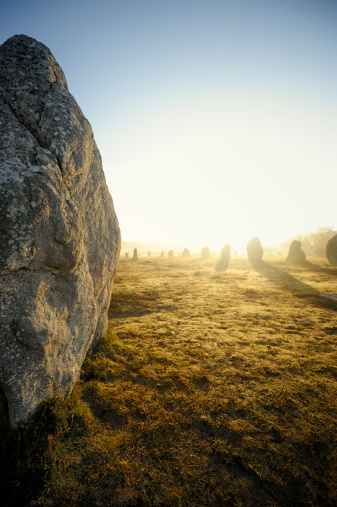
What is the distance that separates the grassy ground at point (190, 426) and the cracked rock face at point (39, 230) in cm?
75

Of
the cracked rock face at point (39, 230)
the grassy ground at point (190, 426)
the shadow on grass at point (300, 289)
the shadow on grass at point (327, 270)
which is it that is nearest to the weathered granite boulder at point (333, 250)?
A: the shadow on grass at point (327, 270)

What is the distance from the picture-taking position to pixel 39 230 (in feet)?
11.5

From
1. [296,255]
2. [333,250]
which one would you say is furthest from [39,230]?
[296,255]

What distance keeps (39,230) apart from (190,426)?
4.63 m

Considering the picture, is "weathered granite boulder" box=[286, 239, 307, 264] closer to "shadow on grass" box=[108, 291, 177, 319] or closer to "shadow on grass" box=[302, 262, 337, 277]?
"shadow on grass" box=[302, 262, 337, 277]

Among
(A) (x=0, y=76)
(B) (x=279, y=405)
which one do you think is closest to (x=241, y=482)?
(B) (x=279, y=405)

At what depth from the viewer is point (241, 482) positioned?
3.29 meters

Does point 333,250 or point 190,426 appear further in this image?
point 333,250

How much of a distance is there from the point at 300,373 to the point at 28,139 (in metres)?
8.26

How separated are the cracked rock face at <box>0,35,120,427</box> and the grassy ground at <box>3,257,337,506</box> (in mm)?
752

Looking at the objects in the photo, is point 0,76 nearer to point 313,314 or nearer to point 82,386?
point 82,386

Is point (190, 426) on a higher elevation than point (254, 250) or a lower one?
lower

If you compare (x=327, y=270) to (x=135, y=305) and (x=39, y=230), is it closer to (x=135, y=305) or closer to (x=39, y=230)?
(x=135, y=305)

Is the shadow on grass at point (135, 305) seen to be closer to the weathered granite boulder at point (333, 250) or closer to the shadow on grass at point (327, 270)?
the shadow on grass at point (327, 270)
